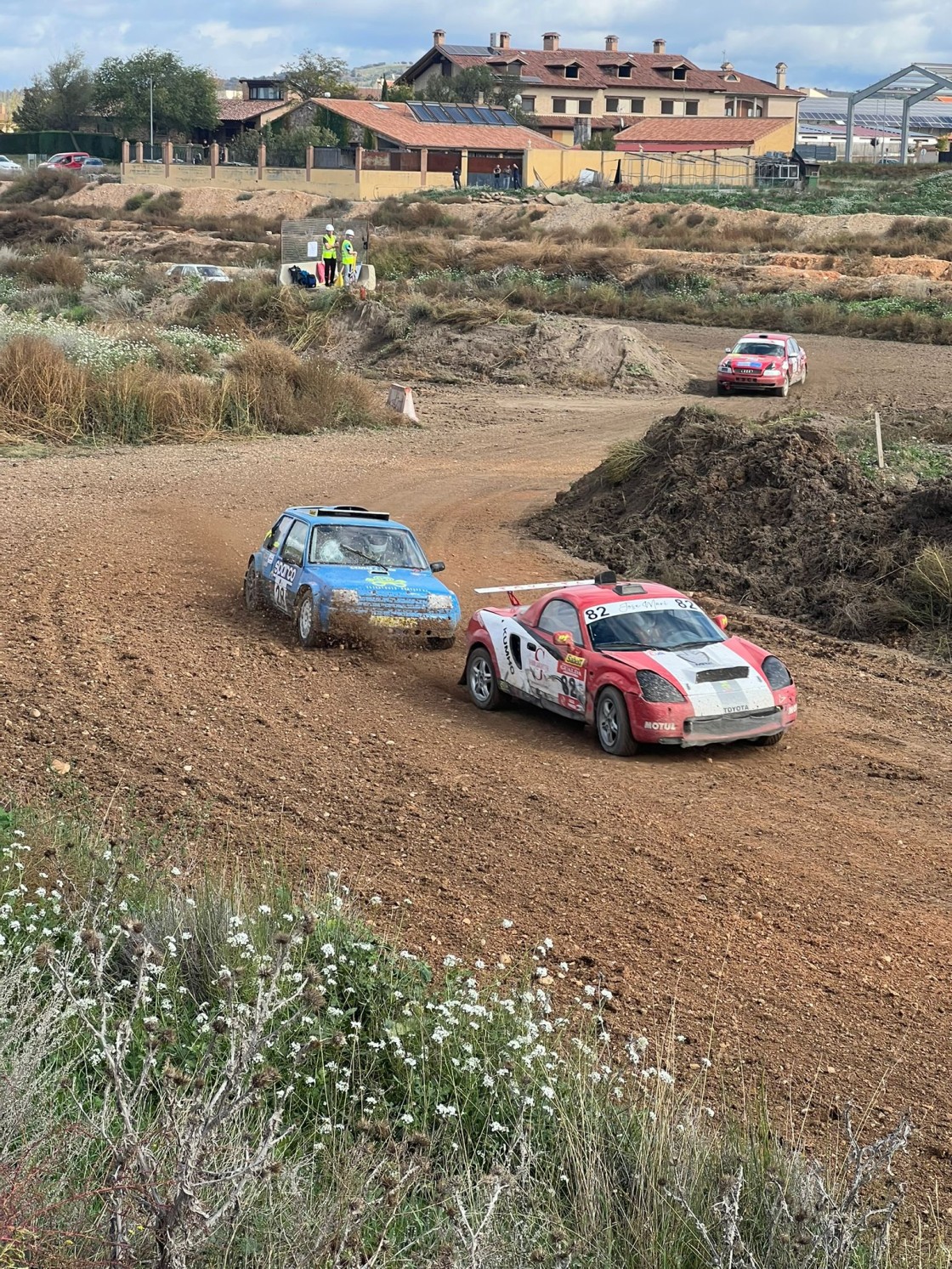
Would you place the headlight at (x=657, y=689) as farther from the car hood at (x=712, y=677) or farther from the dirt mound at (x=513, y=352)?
the dirt mound at (x=513, y=352)

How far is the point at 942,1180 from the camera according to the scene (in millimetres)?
6707

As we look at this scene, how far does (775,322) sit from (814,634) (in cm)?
3290

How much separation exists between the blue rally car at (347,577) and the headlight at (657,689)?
3881mm

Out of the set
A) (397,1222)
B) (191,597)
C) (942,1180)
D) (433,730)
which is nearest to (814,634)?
(433,730)

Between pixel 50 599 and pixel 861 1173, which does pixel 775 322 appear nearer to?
pixel 50 599

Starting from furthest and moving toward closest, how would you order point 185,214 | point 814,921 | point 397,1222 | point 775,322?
point 185,214
point 775,322
point 814,921
point 397,1222

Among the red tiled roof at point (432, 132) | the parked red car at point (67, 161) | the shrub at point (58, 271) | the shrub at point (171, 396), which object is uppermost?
the red tiled roof at point (432, 132)

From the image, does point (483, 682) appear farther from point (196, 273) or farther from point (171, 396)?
point (196, 273)

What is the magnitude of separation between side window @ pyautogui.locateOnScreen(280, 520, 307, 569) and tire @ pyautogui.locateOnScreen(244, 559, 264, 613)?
66 cm

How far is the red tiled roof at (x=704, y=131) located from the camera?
10381 cm

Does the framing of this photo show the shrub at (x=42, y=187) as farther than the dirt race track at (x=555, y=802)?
Yes

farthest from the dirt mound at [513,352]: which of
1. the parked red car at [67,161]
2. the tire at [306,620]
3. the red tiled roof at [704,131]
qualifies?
the parked red car at [67,161]

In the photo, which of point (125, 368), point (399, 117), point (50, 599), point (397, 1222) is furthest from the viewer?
point (399, 117)

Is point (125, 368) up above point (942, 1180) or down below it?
above
